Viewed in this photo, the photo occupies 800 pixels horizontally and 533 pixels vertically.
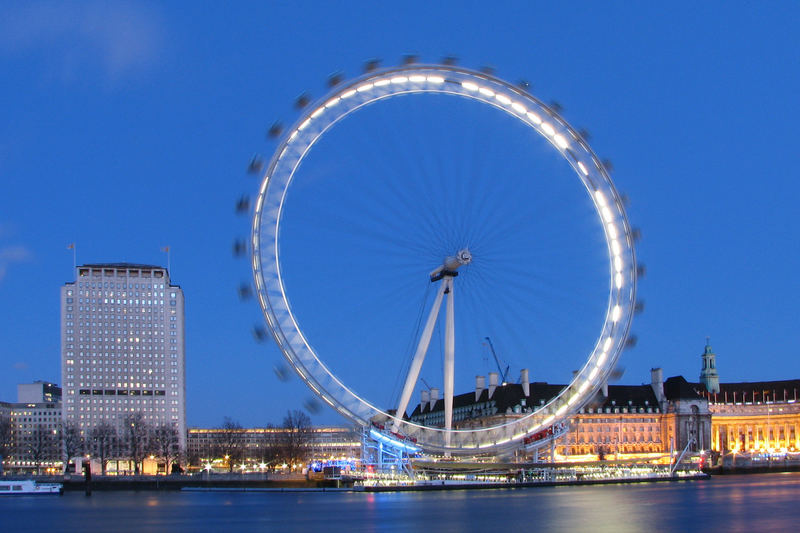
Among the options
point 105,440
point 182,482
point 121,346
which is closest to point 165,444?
point 105,440

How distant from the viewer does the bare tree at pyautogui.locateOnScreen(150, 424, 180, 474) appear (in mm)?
128250

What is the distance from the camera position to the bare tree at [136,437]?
131250 millimetres

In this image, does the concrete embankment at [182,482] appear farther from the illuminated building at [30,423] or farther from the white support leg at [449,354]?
the illuminated building at [30,423]

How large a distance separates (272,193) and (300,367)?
8.19 metres

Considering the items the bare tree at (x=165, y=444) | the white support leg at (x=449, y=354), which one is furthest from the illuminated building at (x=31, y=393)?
the white support leg at (x=449, y=354)

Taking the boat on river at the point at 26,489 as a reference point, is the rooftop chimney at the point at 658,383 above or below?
above

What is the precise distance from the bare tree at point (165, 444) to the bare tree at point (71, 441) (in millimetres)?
8896

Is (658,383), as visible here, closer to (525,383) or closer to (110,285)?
(525,383)

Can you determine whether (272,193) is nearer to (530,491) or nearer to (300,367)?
(300,367)

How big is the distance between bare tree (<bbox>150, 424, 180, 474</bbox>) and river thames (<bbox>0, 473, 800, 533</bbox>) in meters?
54.4

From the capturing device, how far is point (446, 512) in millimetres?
50281

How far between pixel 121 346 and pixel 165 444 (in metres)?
32.2

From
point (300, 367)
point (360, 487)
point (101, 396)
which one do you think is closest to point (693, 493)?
point (360, 487)

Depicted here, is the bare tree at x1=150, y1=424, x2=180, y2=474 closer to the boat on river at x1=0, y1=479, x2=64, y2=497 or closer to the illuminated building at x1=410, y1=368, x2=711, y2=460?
the boat on river at x1=0, y1=479, x2=64, y2=497
